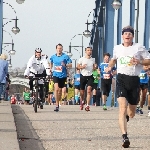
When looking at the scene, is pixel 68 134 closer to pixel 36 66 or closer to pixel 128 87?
pixel 128 87

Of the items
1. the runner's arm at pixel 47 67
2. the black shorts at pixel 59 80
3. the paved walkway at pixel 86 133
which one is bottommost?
the paved walkway at pixel 86 133

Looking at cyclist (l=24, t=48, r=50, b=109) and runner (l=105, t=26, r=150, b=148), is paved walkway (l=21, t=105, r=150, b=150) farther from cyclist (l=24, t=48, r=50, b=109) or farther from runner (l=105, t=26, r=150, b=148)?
cyclist (l=24, t=48, r=50, b=109)

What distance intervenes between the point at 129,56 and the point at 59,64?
767cm

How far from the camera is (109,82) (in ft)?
61.3

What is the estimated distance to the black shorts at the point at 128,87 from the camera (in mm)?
9102

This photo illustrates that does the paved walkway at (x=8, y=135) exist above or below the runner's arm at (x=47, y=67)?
below

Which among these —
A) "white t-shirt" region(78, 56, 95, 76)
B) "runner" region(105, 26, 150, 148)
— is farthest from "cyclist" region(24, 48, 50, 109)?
"runner" region(105, 26, 150, 148)

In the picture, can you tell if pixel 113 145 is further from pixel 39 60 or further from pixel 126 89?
pixel 39 60

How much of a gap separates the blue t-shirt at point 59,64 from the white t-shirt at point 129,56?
7417mm

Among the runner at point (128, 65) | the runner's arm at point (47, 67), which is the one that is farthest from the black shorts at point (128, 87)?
the runner's arm at point (47, 67)

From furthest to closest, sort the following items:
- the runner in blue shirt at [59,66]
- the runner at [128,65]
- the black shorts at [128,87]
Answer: the runner in blue shirt at [59,66], the black shorts at [128,87], the runner at [128,65]

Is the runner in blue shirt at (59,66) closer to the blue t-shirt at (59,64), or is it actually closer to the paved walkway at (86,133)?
the blue t-shirt at (59,64)

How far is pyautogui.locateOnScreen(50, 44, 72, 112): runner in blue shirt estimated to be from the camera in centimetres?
1658

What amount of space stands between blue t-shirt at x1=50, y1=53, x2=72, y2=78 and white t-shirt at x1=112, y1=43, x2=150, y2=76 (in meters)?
7.42
